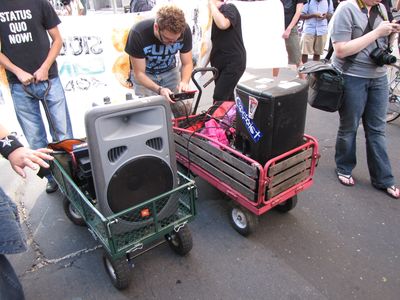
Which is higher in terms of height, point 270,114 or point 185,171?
point 270,114

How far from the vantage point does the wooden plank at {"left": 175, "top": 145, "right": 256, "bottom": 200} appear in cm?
229

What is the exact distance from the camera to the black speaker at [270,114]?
82.7 inches

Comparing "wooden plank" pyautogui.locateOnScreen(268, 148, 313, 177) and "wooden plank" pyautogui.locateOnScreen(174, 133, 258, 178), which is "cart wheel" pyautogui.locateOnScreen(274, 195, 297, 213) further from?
"wooden plank" pyautogui.locateOnScreen(174, 133, 258, 178)

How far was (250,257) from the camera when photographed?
92.3 inches

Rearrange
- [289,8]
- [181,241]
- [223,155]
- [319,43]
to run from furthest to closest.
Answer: [319,43] → [289,8] → [223,155] → [181,241]

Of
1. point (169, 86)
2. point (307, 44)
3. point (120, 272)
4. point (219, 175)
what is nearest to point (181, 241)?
point (120, 272)

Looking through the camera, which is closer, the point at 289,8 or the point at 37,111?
the point at 37,111

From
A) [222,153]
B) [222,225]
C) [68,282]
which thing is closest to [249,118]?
[222,153]

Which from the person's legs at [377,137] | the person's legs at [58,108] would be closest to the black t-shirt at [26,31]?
the person's legs at [58,108]

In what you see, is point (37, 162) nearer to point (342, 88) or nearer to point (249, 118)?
point (249, 118)

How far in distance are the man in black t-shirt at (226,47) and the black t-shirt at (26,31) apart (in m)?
1.58

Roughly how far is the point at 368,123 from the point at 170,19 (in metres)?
2.06

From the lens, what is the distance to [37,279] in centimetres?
221

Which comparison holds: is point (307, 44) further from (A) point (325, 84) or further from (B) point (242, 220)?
(B) point (242, 220)
